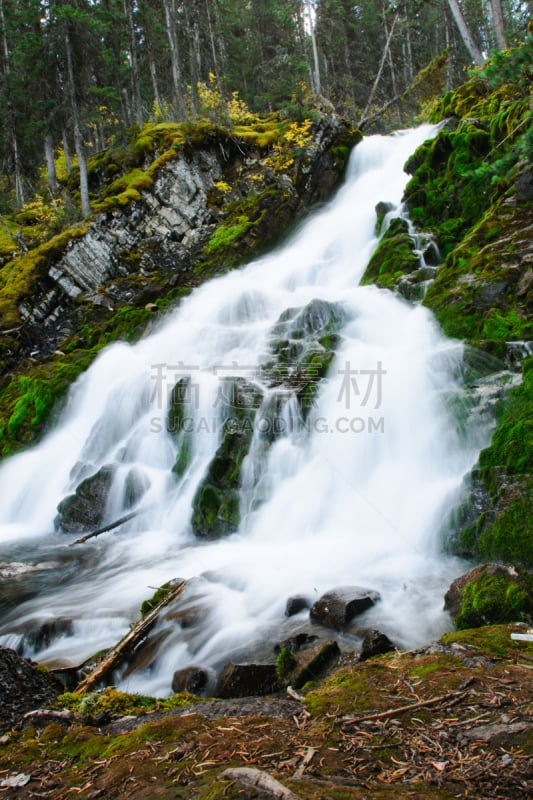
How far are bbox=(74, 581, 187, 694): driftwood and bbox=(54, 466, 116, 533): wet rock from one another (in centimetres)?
469

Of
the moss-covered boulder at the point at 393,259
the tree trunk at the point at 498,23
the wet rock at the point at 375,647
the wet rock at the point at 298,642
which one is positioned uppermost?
the tree trunk at the point at 498,23

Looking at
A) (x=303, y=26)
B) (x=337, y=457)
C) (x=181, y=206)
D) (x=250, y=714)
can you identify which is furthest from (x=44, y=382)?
(x=303, y=26)

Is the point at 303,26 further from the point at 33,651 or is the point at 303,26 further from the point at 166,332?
the point at 33,651

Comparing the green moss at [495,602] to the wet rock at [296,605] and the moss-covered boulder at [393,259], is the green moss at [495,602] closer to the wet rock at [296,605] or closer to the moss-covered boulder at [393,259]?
the wet rock at [296,605]

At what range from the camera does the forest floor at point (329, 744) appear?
1888 mm

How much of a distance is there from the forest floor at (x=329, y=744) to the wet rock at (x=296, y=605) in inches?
94.4

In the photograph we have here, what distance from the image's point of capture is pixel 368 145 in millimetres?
21938

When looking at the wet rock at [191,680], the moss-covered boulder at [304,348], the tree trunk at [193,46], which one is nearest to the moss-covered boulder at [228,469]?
the moss-covered boulder at [304,348]

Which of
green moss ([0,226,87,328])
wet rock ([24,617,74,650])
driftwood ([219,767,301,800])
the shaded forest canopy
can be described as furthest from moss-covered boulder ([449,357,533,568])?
green moss ([0,226,87,328])

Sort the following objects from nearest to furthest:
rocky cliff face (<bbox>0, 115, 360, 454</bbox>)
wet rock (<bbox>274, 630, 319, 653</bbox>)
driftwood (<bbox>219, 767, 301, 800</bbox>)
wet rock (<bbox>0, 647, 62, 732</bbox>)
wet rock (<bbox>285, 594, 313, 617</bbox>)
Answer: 1. driftwood (<bbox>219, 767, 301, 800</bbox>)
2. wet rock (<bbox>0, 647, 62, 732</bbox>)
3. wet rock (<bbox>274, 630, 319, 653</bbox>)
4. wet rock (<bbox>285, 594, 313, 617</bbox>)
5. rocky cliff face (<bbox>0, 115, 360, 454</bbox>)

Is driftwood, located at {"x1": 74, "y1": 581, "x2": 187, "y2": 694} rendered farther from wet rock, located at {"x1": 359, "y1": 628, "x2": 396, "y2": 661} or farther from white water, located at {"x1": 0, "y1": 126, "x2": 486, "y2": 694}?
wet rock, located at {"x1": 359, "y1": 628, "x2": 396, "y2": 661}

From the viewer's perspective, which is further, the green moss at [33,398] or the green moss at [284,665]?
the green moss at [33,398]

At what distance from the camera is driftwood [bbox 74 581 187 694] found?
4.55 metres

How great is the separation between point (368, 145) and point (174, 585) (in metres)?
21.9
